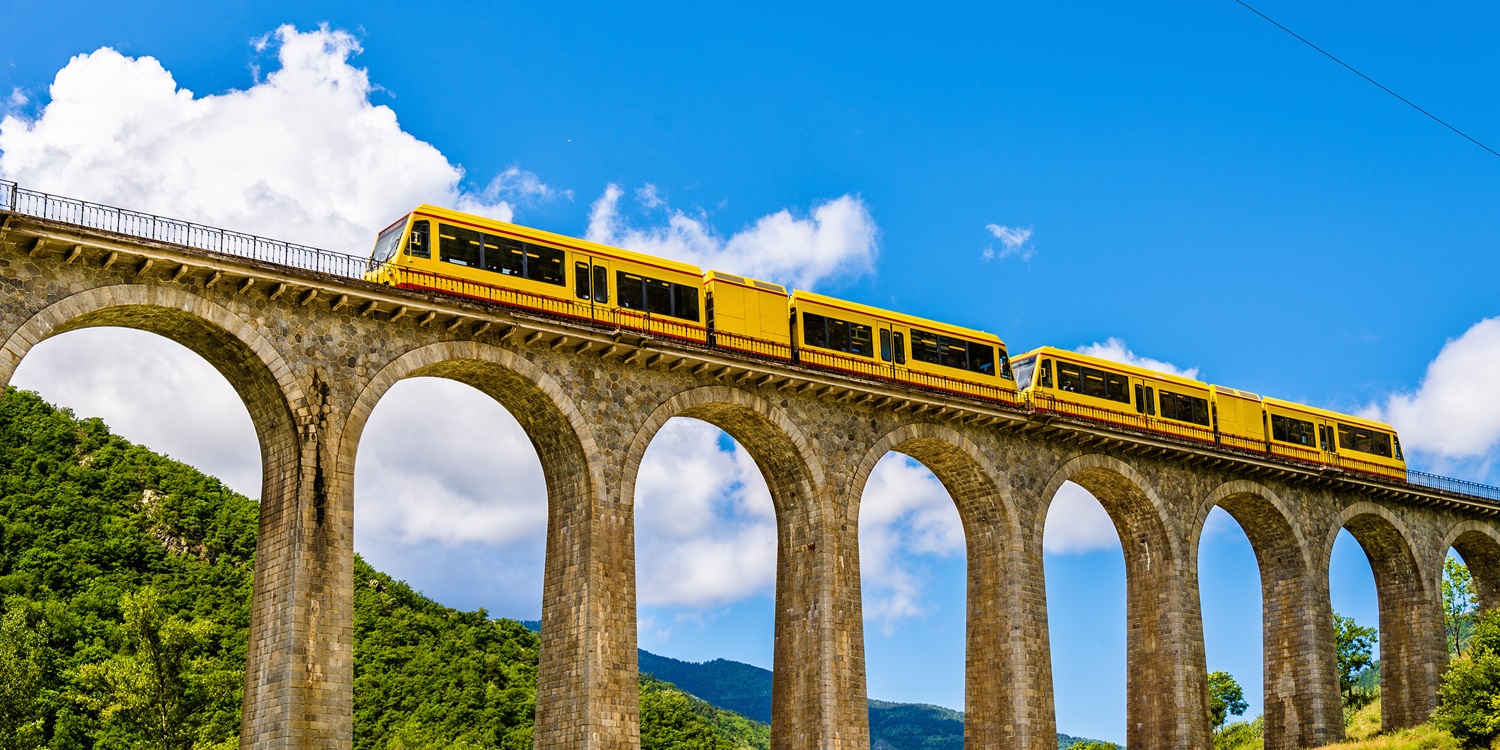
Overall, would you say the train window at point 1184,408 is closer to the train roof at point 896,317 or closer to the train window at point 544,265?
the train roof at point 896,317

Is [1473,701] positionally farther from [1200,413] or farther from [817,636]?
[817,636]

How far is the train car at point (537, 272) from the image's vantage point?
35.2 metres

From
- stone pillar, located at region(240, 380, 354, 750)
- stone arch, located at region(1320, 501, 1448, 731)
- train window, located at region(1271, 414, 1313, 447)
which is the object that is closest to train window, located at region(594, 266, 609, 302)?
stone pillar, located at region(240, 380, 354, 750)

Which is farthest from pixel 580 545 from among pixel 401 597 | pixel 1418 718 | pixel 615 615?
pixel 1418 718

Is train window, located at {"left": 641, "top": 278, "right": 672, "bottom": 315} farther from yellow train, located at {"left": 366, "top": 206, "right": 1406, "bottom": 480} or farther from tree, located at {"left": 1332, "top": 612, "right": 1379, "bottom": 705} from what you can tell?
tree, located at {"left": 1332, "top": 612, "right": 1379, "bottom": 705}

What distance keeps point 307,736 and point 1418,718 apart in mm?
44639

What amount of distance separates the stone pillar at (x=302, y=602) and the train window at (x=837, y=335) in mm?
15228

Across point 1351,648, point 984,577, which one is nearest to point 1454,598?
point 1351,648

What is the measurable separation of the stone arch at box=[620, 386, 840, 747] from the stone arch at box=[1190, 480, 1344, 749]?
55.0 ft

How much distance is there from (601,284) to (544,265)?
1765 mm

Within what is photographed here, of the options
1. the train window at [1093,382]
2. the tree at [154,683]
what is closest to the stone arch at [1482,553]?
the train window at [1093,382]

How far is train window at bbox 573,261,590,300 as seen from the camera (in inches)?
1473

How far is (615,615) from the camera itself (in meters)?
35.7

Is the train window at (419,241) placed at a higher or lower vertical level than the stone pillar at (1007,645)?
higher
